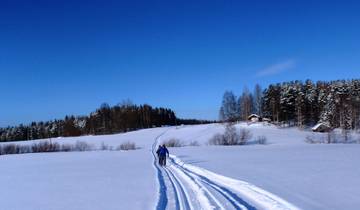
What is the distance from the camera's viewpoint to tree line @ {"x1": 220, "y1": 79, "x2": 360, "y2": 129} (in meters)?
88.7

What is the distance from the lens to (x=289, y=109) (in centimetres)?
9638

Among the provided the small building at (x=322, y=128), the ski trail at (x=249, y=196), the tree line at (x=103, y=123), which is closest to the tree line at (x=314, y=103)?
the small building at (x=322, y=128)

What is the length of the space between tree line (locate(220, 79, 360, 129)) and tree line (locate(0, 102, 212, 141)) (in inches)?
1972

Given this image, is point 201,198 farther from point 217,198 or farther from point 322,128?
point 322,128

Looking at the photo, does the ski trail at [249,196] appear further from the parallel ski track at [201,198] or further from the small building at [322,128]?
the small building at [322,128]

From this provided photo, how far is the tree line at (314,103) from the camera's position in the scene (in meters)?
88.7

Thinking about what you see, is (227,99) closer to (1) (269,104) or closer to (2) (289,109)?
(1) (269,104)

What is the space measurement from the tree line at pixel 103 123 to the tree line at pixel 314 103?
50087 millimetres

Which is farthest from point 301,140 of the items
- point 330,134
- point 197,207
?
point 197,207

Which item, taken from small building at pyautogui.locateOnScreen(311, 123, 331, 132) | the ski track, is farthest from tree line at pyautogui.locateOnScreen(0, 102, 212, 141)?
the ski track

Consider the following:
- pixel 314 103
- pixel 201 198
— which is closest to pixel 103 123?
pixel 314 103

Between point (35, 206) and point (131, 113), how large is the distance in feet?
417

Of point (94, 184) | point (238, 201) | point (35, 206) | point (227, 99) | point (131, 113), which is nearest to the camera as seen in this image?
point (238, 201)

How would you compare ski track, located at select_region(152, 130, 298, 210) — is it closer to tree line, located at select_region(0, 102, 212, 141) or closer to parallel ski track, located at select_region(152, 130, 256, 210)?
parallel ski track, located at select_region(152, 130, 256, 210)
